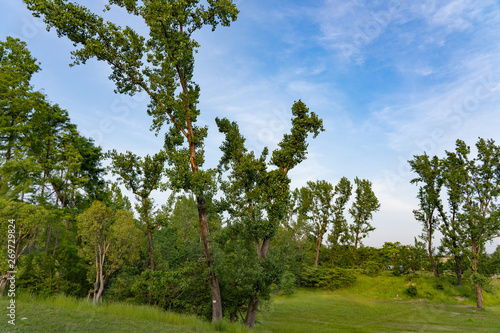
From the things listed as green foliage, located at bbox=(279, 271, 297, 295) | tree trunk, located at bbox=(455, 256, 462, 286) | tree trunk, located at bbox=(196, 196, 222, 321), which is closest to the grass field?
tree trunk, located at bbox=(455, 256, 462, 286)

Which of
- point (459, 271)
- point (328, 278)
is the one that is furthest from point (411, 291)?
point (328, 278)

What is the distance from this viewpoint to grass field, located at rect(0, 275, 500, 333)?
9.22 m

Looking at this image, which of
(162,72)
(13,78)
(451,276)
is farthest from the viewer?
(451,276)

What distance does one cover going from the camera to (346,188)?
55.9 metres

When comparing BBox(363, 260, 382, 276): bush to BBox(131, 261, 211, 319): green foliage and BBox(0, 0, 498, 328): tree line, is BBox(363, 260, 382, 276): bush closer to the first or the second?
BBox(0, 0, 498, 328): tree line

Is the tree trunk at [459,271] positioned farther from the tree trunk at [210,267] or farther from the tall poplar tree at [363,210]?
Result: the tree trunk at [210,267]

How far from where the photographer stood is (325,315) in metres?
26.8

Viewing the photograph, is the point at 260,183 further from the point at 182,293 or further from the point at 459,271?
the point at 459,271

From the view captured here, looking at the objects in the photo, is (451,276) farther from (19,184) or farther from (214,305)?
(19,184)

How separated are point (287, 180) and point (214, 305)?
8302 mm

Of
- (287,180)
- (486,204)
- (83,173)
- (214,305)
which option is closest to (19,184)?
(83,173)

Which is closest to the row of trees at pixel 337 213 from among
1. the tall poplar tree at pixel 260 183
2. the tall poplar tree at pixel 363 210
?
the tall poplar tree at pixel 363 210

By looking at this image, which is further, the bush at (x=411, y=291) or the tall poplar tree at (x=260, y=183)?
the bush at (x=411, y=291)

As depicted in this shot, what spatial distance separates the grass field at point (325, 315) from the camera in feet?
30.3
